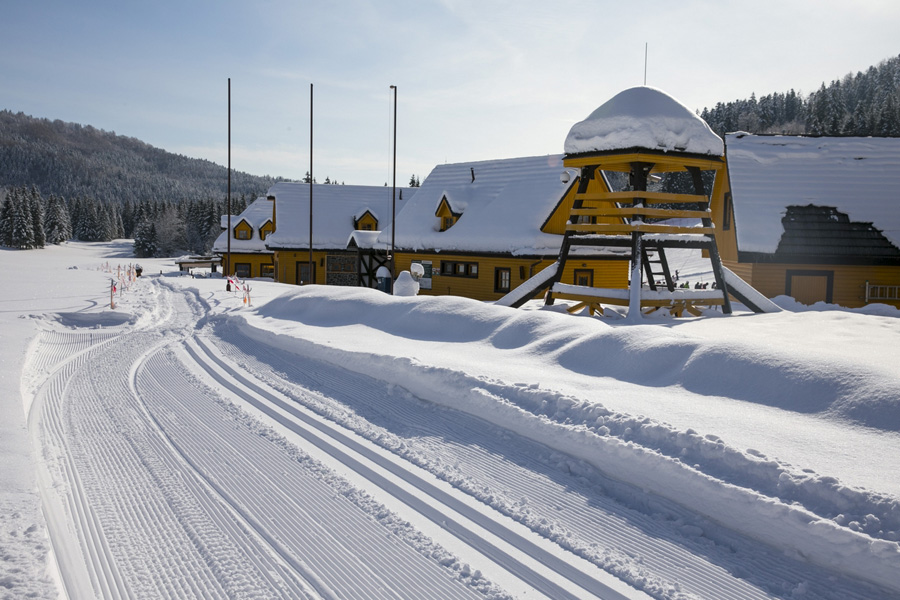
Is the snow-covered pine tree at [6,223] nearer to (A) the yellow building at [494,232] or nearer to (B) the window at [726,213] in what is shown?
(A) the yellow building at [494,232]

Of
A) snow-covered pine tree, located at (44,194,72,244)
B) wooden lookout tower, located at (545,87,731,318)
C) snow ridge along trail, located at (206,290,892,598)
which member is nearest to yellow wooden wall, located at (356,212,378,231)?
wooden lookout tower, located at (545,87,731,318)

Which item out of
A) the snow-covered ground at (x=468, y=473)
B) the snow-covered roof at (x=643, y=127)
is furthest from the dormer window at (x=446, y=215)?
the snow-covered ground at (x=468, y=473)

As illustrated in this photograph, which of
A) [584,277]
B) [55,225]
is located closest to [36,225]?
[55,225]

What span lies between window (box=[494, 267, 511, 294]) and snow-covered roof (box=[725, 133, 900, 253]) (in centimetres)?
979

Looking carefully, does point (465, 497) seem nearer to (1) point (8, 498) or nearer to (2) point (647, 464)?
(2) point (647, 464)

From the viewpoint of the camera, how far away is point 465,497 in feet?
18.4

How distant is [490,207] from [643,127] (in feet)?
45.6

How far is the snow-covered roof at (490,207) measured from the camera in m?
27.5

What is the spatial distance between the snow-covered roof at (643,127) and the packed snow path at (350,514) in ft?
37.5

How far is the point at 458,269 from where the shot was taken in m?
29.9

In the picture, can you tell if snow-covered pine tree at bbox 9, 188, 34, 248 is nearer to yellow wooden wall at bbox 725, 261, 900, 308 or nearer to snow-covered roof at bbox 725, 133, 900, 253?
snow-covered roof at bbox 725, 133, 900, 253

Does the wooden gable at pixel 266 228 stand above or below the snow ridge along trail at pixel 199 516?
above

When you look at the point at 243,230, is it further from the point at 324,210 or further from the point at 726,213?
the point at 726,213

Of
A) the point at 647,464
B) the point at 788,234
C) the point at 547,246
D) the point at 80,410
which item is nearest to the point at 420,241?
the point at 547,246
